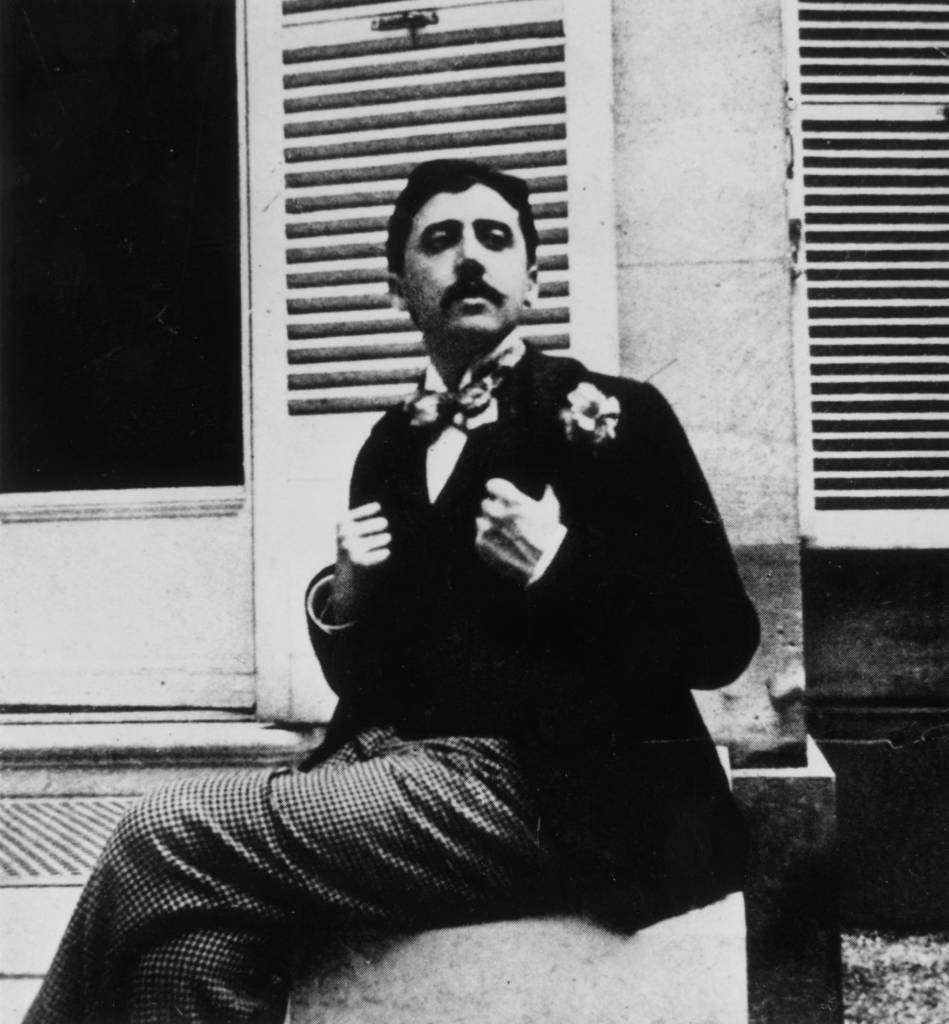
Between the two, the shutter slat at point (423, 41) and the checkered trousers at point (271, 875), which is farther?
the shutter slat at point (423, 41)

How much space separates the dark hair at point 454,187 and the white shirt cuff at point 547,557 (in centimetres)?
67

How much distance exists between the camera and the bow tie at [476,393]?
80.0 inches

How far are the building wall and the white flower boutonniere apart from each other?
84 centimetres

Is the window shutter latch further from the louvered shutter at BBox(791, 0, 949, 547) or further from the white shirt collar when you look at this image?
the white shirt collar

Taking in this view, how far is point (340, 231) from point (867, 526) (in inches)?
69.8

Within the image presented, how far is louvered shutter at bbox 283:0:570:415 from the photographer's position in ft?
9.29

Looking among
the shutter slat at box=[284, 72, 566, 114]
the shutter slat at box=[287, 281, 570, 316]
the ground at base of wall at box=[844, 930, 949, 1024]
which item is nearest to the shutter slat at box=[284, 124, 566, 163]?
the shutter slat at box=[284, 72, 566, 114]

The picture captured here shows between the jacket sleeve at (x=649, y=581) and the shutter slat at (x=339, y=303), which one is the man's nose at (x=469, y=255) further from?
the shutter slat at (x=339, y=303)

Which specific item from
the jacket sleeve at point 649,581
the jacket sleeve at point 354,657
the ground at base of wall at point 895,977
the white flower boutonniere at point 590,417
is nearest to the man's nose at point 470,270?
the white flower boutonniere at point 590,417

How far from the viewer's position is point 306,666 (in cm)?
299

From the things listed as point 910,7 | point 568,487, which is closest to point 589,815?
point 568,487

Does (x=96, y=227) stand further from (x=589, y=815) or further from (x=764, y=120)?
(x=589, y=815)

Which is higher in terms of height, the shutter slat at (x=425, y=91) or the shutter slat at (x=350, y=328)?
the shutter slat at (x=425, y=91)

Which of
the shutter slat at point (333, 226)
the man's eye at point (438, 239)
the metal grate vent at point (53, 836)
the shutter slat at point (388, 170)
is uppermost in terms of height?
the shutter slat at point (388, 170)
